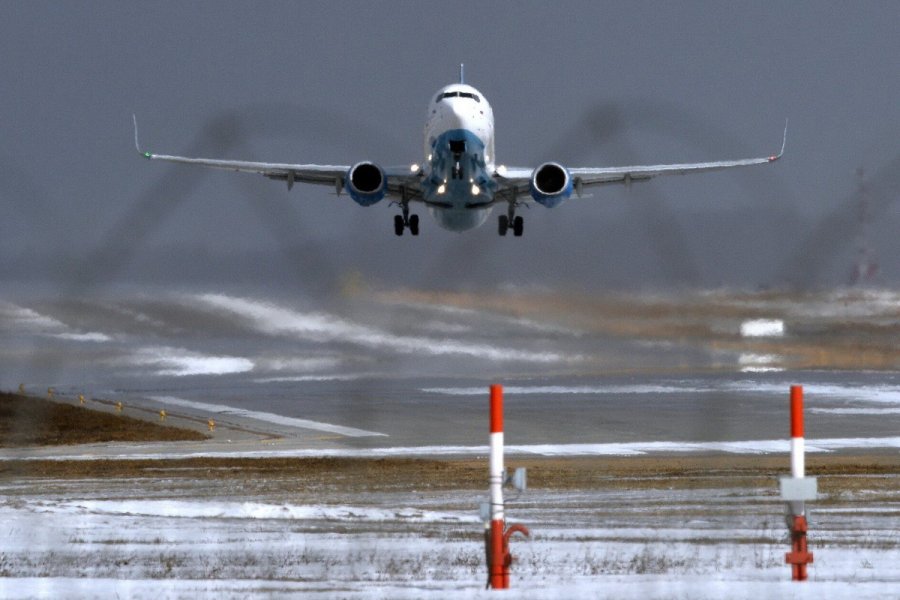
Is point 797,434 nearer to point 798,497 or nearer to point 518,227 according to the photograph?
point 798,497

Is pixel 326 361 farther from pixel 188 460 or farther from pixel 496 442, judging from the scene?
pixel 496 442

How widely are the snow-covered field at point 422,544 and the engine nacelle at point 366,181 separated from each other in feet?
85.3

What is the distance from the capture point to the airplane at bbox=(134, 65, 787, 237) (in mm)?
49750

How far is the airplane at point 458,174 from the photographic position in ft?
163

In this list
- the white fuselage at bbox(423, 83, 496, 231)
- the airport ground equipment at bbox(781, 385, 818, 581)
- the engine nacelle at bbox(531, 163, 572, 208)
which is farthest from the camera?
the engine nacelle at bbox(531, 163, 572, 208)

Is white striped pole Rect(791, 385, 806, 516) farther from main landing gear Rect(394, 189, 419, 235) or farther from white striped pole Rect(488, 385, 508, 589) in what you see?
main landing gear Rect(394, 189, 419, 235)

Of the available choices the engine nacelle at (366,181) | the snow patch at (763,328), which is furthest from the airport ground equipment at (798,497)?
the snow patch at (763,328)

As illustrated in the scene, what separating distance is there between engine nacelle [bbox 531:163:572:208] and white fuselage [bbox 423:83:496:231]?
1457 millimetres

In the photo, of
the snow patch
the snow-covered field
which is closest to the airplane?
the snow patch

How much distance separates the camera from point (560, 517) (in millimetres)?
22094

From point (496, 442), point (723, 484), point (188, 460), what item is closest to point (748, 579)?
point (496, 442)

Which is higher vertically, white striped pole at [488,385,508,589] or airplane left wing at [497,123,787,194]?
airplane left wing at [497,123,787,194]

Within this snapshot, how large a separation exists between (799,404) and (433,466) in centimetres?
2047

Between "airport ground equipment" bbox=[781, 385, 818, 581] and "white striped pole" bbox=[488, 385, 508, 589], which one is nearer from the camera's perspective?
"white striped pole" bbox=[488, 385, 508, 589]
